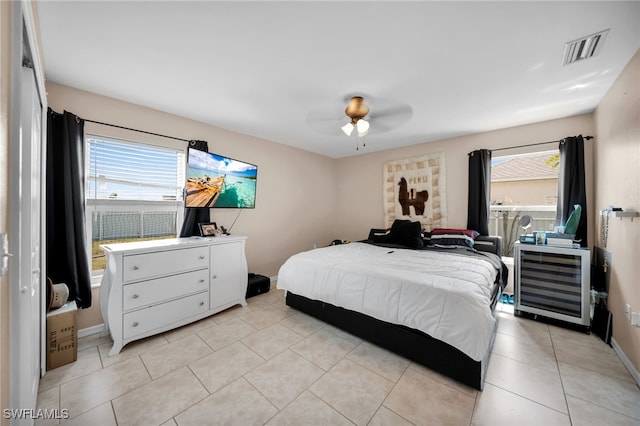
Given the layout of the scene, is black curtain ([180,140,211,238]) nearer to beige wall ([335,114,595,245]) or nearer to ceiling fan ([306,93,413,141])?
ceiling fan ([306,93,413,141])

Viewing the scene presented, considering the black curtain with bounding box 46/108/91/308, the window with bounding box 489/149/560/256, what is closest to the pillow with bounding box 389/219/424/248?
the window with bounding box 489/149/560/256

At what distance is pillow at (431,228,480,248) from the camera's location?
130 inches

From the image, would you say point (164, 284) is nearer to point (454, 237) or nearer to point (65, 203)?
point (65, 203)

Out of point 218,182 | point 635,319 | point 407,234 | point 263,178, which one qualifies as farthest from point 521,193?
point 218,182

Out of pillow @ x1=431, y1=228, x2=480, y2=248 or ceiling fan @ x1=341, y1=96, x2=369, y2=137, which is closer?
ceiling fan @ x1=341, y1=96, x2=369, y2=137

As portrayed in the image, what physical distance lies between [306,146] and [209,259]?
261 centimetres

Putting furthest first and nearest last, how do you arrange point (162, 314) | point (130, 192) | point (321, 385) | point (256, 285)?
1. point (256, 285)
2. point (130, 192)
3. point (162, 314)
4. point (321, 385)

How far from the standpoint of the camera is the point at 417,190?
4.16m

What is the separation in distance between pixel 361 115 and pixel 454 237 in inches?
86.3

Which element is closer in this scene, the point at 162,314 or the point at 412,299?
the point at 412,299

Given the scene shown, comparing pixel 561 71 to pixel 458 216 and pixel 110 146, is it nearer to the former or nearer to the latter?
pixel 458 216

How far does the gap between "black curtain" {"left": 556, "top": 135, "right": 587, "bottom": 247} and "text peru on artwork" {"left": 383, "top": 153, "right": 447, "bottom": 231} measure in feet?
4.41

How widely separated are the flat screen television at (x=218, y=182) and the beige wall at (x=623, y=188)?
373cm

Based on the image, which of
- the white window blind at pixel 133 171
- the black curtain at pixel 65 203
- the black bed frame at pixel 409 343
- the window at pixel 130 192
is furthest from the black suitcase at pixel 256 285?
the black curtain at pixel 65 203
